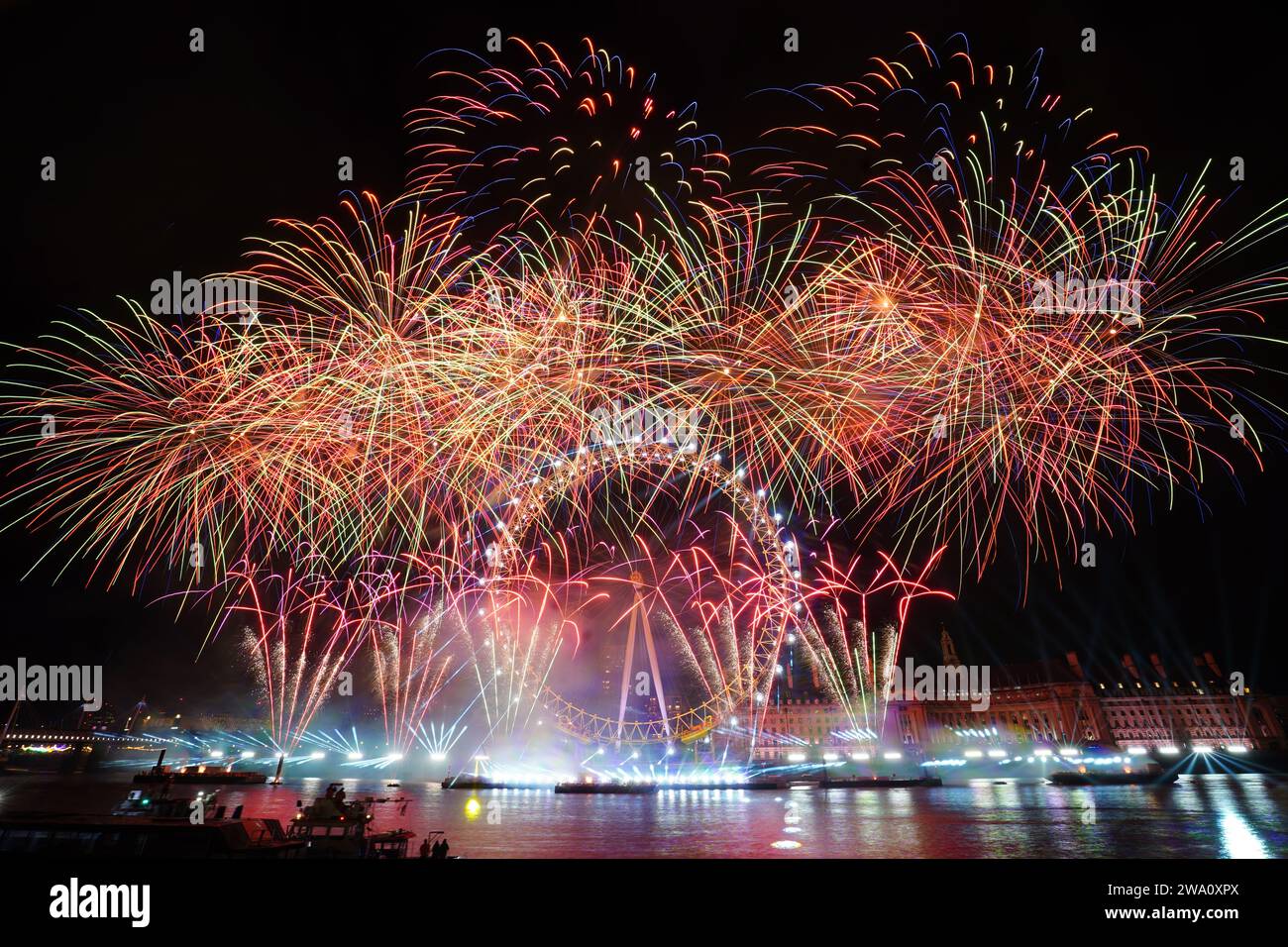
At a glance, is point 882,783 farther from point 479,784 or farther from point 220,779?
point 220,779

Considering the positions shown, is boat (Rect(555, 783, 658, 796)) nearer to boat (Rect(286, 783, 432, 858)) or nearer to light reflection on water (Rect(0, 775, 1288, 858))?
light reflection on water (Rect(0, 775, 1288, 858))

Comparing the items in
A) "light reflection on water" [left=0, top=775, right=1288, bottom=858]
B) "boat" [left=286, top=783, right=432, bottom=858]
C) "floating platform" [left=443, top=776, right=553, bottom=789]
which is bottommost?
"floating platform" [left=443, top=776, right=553, bottom=789]

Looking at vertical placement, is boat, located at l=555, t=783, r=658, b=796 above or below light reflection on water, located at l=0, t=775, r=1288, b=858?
below

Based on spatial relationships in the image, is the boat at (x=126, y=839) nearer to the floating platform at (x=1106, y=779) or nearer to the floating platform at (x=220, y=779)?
the floating platform at (x=220, y=779)

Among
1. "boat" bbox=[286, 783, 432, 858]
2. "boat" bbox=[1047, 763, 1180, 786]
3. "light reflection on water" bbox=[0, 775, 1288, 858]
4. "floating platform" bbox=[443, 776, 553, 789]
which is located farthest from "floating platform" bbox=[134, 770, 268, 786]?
"boat" bbox=[1047, 763, 1180, 786]

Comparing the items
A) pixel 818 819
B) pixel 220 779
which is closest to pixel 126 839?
pixel 818 819
